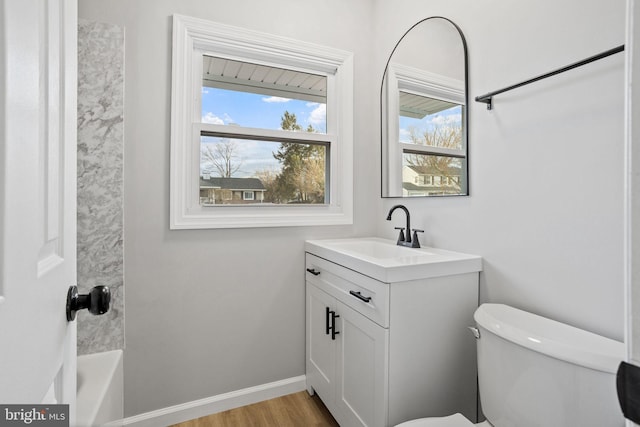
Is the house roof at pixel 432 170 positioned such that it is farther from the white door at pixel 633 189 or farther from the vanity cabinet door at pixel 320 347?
the white door at pixel 633 189

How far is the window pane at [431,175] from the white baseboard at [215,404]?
136 cm

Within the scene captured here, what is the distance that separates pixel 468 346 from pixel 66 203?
1.46m

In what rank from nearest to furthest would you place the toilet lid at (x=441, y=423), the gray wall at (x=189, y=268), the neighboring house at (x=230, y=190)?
the toilet lid at (x=441, y=423) → the gray wall at (x=189, y=268) → the neighboring house at (x=230, y=190)

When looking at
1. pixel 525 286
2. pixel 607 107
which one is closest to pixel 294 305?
pixel 525 286

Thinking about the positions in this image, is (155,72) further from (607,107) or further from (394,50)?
(607,107)

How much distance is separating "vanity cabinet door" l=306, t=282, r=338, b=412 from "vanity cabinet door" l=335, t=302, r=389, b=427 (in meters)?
0.07

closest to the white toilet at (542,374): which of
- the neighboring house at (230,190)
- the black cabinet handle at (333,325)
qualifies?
the black cabinet handle at (333,325)

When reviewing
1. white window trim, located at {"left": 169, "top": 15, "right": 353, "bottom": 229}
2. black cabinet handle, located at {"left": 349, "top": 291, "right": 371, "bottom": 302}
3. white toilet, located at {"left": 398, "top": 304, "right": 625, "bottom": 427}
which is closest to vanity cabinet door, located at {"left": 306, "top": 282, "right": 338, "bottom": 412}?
black cabinet handle, located at {"left": 349, "top": 291, "right": 371, "bottom": 302}

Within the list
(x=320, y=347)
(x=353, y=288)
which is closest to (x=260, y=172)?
(x=353, y=288)

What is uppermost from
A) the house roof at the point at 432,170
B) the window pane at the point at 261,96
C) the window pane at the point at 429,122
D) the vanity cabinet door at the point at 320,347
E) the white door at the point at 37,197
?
the window pane at the point at 261,96

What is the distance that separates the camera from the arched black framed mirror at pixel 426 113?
1508 mm

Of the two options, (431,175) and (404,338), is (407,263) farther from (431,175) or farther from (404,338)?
(431,175)

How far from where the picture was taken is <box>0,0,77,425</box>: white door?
1.19ft

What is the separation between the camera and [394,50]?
1.97 m
